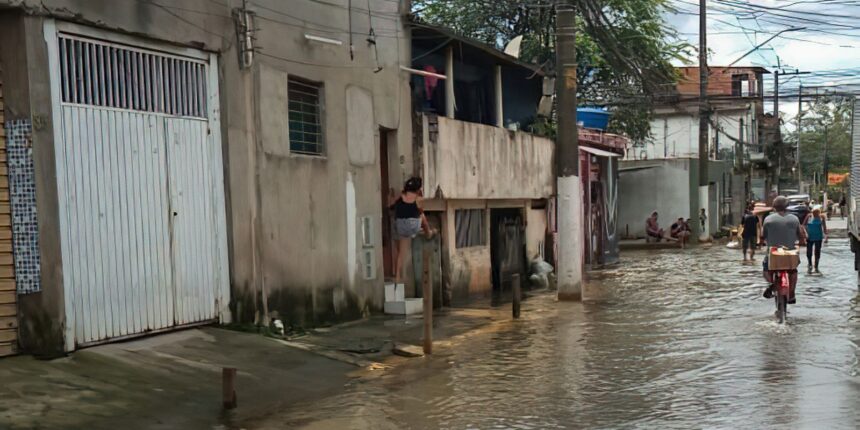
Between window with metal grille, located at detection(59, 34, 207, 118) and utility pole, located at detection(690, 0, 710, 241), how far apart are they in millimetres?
25212

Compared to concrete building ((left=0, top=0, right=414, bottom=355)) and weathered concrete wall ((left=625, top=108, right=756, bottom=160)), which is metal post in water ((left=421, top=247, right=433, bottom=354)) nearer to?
concrete building ((left=0, top=0, right=414, bottom=355))

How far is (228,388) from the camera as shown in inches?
284

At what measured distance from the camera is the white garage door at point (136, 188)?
7.96m

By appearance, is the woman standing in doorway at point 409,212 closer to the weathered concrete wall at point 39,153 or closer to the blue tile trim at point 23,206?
the weathered concrete wall at point 39,153

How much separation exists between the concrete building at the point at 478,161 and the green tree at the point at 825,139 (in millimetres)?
62846

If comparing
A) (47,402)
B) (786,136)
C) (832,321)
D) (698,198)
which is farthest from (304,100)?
(786,136)

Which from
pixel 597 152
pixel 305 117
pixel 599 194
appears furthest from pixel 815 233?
pixel 305 117

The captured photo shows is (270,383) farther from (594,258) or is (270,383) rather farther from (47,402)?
(594,258)

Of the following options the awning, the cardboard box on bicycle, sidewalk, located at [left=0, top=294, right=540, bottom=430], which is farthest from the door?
the awning

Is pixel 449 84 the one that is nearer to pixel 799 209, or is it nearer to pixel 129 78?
pixel 129 78

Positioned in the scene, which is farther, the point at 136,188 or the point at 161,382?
the point at 136,188

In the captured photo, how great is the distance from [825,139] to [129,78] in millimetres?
76643

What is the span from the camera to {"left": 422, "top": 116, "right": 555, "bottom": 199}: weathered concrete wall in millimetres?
14898

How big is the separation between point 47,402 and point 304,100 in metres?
6.24
